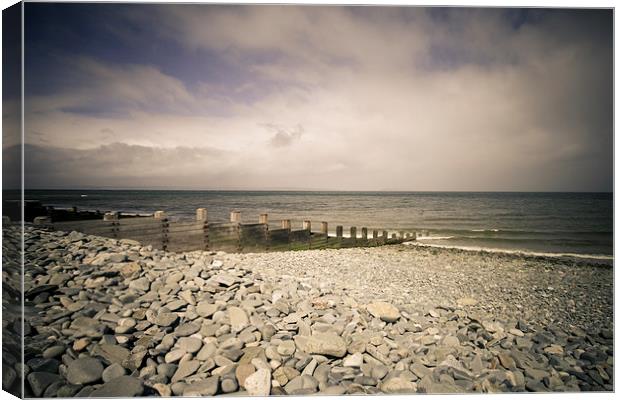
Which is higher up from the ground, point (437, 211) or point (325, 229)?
point (437, 211)

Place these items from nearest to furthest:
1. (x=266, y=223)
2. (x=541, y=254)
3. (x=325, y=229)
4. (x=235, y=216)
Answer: (x=541, y=254) < (x=235, y=216) < (x=266, y=223) < (x=325, y=229)

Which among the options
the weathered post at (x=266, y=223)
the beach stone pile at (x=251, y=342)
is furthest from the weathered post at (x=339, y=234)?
the beach stone pile at (x=251, y=342)

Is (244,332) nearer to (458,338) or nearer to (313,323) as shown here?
(313,323)

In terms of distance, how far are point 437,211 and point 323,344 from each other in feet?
10.5

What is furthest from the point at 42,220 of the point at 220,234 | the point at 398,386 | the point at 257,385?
the point at 398,386

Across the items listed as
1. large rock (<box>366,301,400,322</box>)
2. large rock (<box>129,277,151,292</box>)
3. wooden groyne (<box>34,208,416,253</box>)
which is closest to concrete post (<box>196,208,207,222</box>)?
wooden groyne (<box>34,208,416,253</box>)

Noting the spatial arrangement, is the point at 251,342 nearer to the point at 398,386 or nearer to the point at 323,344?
the point at 323,344

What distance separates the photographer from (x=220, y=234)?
4418 mm

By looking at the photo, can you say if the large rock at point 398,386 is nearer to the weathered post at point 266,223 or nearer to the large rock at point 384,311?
the large rock at point 384,311

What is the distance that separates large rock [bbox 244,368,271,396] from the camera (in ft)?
6.86

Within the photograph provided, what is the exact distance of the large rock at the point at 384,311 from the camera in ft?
8.43

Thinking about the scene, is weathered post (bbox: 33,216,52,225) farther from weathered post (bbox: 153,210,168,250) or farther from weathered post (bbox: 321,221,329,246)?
weathered post (bbox: 321,221,329,246)

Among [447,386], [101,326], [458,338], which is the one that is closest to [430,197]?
[458,338]

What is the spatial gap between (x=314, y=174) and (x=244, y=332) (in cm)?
183
